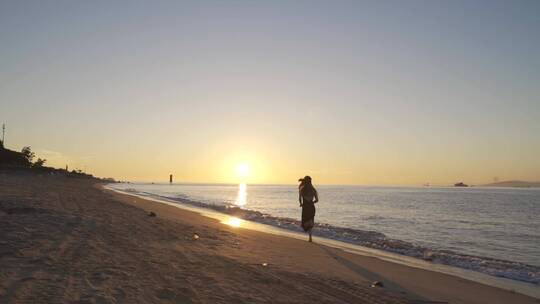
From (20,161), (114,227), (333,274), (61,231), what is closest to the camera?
(333,274)

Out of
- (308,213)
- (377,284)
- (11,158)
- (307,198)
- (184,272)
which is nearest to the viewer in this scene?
(184,272)

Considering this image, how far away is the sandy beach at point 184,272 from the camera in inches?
267

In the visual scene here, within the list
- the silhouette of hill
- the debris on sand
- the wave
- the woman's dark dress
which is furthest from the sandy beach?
the silhouette of hill

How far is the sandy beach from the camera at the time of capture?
6.77 metres

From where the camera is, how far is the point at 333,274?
10.0m

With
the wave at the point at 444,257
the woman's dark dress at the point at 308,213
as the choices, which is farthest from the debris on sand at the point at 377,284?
the woman's dark dress at the point at 308,213

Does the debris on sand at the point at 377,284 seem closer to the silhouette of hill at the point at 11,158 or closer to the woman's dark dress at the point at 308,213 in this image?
the woman's dark dress at the point at 308,213

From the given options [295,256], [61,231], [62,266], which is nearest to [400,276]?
[295,256]

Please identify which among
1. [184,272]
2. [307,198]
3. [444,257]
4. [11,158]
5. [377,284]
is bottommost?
[444,257]

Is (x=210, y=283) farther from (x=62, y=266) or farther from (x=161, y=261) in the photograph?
(x=62, y=266)

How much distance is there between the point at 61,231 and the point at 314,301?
8252mm

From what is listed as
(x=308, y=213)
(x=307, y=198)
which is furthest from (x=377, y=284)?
(x=308, y=213)

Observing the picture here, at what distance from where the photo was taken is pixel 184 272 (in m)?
8.50

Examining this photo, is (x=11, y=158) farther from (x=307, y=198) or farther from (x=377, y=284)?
(x=377, y=284)
